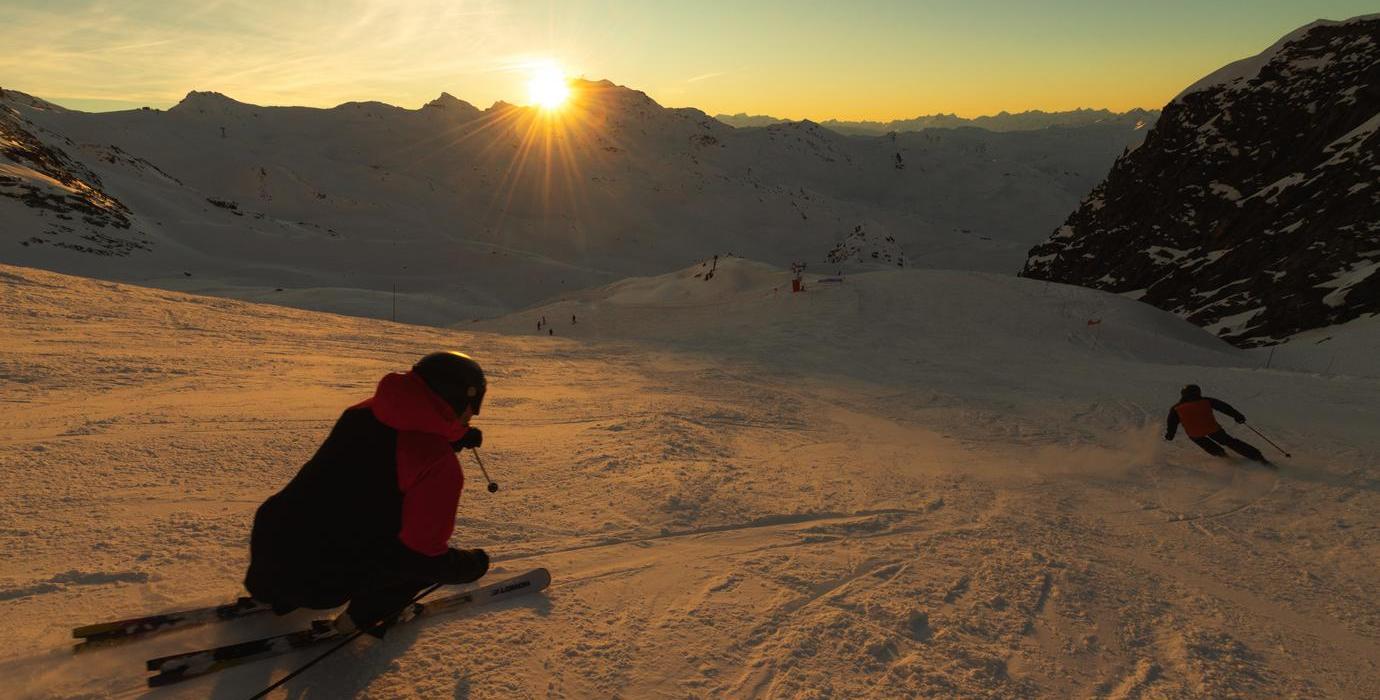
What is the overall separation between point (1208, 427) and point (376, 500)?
30.2ft

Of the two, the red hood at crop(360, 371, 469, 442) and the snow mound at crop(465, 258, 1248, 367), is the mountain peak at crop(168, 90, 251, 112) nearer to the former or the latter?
the snow mound at crop(465, 258, 1248, 367)

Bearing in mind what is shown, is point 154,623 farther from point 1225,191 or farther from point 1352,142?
point 1225,191

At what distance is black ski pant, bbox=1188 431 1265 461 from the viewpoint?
26.2ft

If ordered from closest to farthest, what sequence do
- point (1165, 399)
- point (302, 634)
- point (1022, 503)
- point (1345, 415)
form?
point (302, 634), point (1022, 503), point (1345, 415), point (1165, 399)

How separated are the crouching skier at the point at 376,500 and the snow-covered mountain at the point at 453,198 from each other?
23566 mm

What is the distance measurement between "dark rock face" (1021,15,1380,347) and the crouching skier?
36.9m

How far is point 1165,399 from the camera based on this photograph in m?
11.5

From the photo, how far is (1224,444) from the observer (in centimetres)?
812

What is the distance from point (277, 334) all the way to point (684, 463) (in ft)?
29.6

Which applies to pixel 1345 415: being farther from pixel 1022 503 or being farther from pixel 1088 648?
pixel 1088 648

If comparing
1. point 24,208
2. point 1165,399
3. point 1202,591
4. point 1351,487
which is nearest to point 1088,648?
point 1202,591

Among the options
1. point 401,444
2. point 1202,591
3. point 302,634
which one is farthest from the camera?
point 1202,591

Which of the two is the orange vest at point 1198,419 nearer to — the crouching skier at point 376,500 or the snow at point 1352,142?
the crouching skier at point 376,500

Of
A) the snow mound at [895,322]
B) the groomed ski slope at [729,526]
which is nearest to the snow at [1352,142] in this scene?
the snow mound at [895,322]
